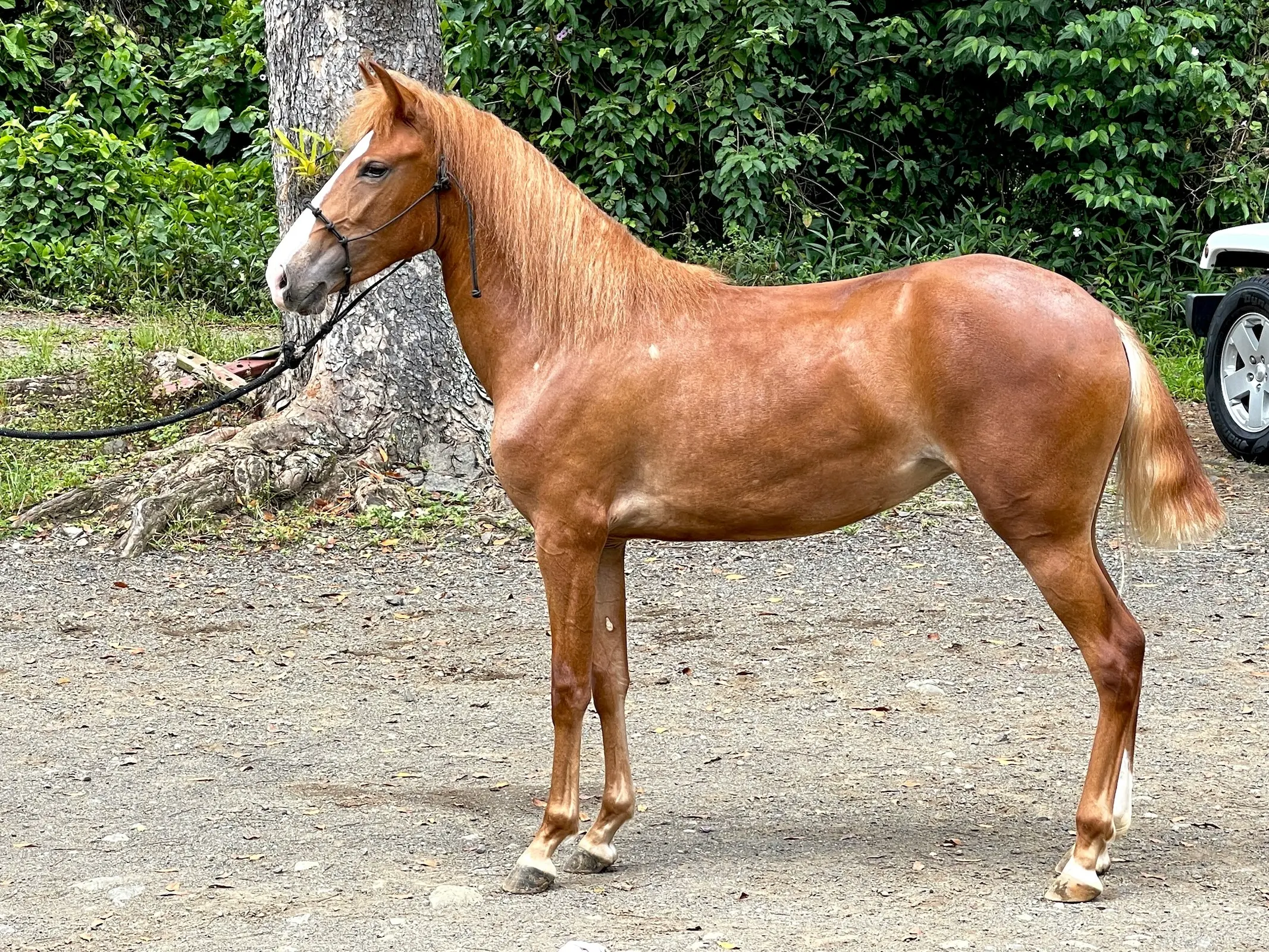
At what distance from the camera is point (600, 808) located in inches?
162

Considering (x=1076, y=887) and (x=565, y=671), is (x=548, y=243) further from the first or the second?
(x=1076, y=887)

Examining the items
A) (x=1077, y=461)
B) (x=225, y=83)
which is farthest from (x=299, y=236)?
(x=225, y=83)

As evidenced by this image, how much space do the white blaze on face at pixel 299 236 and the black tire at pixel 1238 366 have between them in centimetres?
633

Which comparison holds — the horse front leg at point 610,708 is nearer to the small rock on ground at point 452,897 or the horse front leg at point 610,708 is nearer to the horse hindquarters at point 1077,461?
the small rock on ground at point 452,897

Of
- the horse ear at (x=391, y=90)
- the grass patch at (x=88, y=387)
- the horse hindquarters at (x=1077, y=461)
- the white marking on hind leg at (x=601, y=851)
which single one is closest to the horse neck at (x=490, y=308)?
the horse ear at (x=391, y=90)

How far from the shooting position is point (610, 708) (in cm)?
420

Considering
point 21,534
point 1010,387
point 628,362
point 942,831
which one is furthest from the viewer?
point 21,534

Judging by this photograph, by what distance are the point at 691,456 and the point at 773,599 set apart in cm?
285

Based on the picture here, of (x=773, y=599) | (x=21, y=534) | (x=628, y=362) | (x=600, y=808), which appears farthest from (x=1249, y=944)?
(x=21, y=534)

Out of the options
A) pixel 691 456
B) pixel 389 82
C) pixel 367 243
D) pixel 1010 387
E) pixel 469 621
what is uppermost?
pixel 389 82

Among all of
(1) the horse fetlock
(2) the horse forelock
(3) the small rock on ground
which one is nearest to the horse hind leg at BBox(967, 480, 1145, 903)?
(1) the horse fetlock

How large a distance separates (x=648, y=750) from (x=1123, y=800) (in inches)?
64.6

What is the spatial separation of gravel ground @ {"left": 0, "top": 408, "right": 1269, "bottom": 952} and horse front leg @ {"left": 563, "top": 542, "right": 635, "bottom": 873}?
0.39 ft

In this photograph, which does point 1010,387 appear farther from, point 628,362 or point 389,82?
point 389,82
